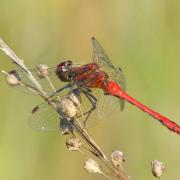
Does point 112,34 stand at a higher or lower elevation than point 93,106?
higher

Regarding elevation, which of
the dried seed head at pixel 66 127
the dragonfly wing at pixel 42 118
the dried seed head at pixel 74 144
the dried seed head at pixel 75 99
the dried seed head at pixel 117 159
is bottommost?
the dried seed head at pixel 117 159

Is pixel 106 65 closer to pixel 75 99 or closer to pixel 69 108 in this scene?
pixel 75 99

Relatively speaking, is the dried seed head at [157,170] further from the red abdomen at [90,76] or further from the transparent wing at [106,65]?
the transparent wing at [106,65]

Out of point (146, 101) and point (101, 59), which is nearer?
point (101, 59)

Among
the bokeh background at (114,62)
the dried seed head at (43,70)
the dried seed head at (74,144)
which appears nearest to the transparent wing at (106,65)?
the dried seed head at (43,70)

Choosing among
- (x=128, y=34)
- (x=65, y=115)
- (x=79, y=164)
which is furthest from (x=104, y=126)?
(x=65, y=115)

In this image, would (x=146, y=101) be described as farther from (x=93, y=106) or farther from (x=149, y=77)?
(x=93, y=106)

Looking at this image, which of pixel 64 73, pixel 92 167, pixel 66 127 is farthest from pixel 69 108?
pixel 64 73
